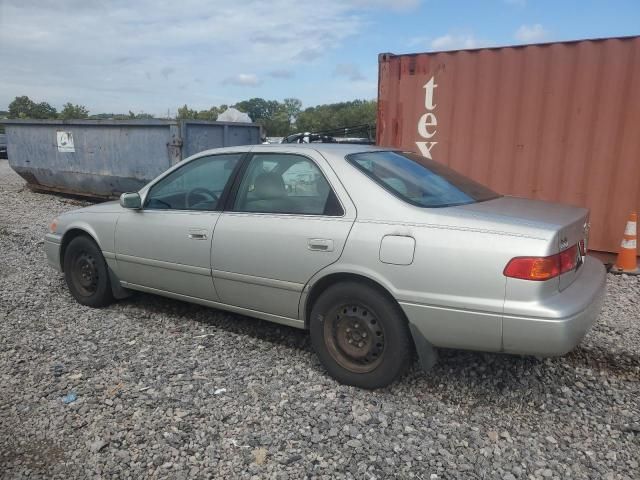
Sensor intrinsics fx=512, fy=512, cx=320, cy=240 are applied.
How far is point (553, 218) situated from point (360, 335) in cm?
129

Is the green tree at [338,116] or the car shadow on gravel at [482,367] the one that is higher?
the green tree at [338,116]

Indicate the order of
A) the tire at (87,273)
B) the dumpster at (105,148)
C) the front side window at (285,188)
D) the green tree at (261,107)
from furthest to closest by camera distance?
the green tree at (261,107)
the dumpster at (105,148)
the tire at (87,273)
the front side window at (285,188)

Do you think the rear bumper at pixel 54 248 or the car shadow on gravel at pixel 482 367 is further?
the rear bumper at pixel 54 248

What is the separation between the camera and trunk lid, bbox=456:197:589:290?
8.75ft

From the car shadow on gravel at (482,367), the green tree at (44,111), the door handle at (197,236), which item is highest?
the green tree at (44,111)

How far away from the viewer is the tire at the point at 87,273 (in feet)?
14.8

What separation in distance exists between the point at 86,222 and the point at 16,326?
1028 millimetres

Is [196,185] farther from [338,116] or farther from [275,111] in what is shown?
[275,111]

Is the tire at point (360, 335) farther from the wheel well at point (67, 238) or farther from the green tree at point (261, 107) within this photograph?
the green tree at point (261, 107)

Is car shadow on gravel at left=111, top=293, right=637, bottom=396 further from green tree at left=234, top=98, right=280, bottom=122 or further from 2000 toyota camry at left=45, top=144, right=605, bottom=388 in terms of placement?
green tree at left=234, top=98, right=280, bottom=122

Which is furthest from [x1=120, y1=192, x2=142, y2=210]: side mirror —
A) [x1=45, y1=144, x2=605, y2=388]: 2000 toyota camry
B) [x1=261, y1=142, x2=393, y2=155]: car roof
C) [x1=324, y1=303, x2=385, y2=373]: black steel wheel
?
[x1=324, y1=303, x2=385, y2=373]: black steel wheel

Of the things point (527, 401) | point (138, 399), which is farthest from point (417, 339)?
point (138, 399)

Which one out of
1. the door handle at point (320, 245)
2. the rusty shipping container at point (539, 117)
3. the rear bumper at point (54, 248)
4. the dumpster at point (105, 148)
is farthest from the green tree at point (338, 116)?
the door handle at point (320, 245)

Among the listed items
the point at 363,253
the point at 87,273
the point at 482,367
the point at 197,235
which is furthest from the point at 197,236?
the point at 482,367
